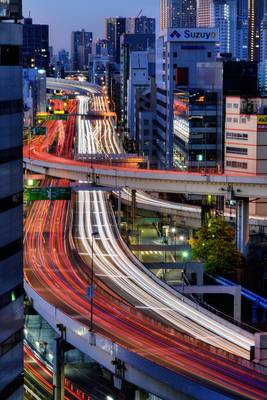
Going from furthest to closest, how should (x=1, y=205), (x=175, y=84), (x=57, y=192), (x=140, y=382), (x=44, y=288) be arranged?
(x=175, y=84)
(x=57, y=192)
(x=44, y=288)
(x=140, y=382)
(x=1, y=205)

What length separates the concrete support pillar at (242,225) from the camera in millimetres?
56000

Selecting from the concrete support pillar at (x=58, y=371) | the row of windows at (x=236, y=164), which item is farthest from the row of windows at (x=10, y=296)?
the row of windows at (x=236, y=164)

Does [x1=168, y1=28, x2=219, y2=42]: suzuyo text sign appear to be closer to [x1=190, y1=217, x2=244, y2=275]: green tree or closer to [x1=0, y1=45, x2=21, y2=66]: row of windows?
[x1=190, y1=217, x2=244, y2=275]: green tree

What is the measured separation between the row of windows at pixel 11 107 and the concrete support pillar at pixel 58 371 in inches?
396

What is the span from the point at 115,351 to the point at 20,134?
25.6ft

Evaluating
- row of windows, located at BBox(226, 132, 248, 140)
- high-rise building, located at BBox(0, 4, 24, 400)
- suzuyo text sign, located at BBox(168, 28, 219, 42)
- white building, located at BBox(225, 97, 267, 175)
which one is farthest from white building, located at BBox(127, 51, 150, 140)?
high-rise building, located at BBox(0, 4, 24, 400)

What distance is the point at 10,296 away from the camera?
76.0ft

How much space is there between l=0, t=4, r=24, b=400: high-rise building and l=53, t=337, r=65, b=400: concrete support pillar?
6.08 m

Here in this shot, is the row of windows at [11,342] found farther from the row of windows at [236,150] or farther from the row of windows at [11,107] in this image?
the row of windows at [236,150]

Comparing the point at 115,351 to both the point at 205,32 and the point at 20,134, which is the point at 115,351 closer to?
the point at 20,134

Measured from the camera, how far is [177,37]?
300 feet

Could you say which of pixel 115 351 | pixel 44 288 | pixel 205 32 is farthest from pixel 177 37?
pixel 115 351

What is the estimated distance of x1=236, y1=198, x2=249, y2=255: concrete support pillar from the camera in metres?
56.0

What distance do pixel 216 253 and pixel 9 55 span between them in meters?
30.6
